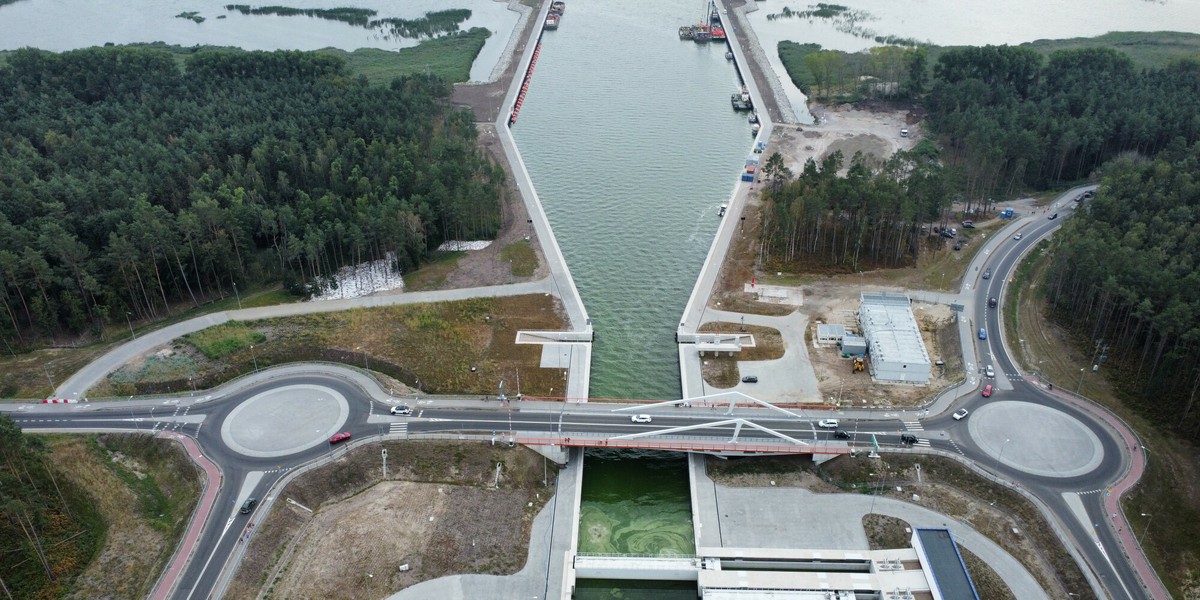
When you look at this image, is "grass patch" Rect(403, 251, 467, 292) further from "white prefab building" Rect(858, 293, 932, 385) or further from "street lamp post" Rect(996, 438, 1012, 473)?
"street lamp post" Rect(996, 438, 1012, 473)

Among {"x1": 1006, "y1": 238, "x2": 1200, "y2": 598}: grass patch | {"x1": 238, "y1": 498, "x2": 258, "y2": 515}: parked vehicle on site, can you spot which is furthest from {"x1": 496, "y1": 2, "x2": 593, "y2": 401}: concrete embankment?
{"x1": 1006, "y1": 238, "x2": 1200, "y2": 598}: grass patch

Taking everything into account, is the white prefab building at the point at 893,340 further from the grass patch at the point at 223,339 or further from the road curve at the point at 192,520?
the grass patch at the point at 223,339

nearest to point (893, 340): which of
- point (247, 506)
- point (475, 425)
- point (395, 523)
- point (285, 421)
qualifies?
point (475, 425)

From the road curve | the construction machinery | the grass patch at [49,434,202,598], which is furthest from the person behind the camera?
the construction machinery

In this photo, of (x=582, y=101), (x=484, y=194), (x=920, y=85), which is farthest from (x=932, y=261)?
(x=582, y=101)

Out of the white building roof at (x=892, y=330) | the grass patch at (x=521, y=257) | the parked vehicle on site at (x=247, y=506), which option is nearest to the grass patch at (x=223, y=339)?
the parked vehicle on site at (x=247, y=506)

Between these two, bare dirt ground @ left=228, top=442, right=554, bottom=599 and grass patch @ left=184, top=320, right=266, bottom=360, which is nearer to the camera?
bare dirt ground @ left=228, top=442, right=554, bottom=599

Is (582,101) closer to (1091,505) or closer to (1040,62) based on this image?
(1040,62)

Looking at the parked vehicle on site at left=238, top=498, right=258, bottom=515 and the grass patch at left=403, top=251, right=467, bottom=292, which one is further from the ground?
the grass patch at left=403, top=251, right=467, bottom=292
